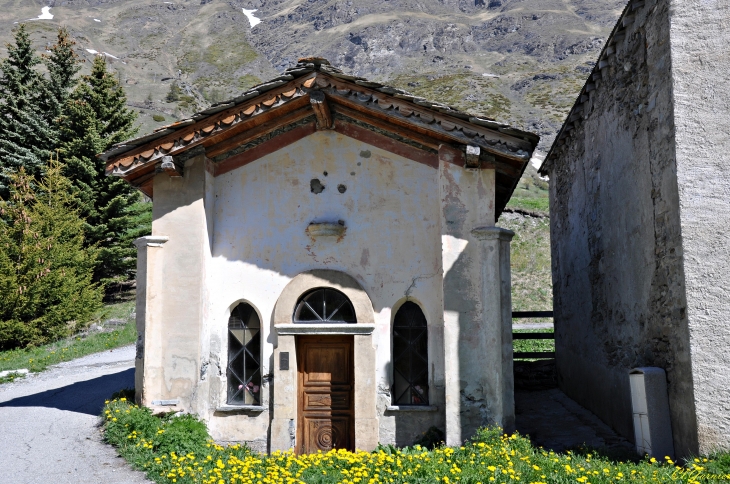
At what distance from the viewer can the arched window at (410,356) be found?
914 cm

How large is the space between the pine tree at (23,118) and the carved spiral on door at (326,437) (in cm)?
2145

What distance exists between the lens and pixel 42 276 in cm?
1919

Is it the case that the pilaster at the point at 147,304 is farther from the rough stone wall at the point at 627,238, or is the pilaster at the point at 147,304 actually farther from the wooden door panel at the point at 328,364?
the rough stone wall at the point at 627,238

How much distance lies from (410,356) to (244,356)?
2.55m

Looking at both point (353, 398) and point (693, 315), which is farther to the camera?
point (353, 398)

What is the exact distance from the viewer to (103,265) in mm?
25438

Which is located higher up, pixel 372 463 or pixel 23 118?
pixel 23 118

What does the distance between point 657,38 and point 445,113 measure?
277 centimetres

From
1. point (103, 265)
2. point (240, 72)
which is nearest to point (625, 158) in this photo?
point (103, 265)

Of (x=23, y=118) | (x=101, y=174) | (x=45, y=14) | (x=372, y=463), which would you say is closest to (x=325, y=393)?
(x=372, y=463)

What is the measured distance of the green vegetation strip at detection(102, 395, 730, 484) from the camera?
6.51 meters

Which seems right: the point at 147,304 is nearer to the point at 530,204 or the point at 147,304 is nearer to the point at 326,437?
the point at 326,437

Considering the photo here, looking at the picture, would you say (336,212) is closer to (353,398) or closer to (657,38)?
(353,398)

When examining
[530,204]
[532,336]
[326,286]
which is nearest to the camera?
[326,286]
